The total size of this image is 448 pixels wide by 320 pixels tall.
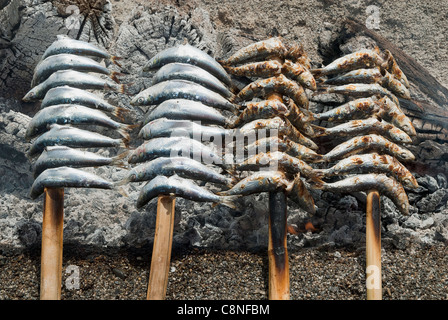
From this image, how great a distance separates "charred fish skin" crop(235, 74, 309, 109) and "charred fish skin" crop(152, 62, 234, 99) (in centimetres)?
16

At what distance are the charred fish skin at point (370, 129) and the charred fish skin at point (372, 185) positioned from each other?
27cm

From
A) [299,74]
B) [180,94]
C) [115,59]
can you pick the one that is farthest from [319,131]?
[115,59]

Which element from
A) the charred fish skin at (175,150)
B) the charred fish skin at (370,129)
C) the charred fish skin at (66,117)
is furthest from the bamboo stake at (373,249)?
the charred fish skin at (66,117)

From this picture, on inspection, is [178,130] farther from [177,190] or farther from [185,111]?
[177,190]

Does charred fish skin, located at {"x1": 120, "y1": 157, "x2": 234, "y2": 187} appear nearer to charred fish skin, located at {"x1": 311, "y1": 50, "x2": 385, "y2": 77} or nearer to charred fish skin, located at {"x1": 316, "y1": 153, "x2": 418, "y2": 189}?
charred fish skin, located at {"x1": 316, "y1": 153, "x2": 418, "y2": 189}

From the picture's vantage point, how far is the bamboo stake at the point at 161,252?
2281 mm

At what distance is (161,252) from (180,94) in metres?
0.88

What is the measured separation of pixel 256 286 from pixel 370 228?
2.30 feet

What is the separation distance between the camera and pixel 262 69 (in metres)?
2.68

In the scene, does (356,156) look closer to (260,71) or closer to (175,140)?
(260,71)

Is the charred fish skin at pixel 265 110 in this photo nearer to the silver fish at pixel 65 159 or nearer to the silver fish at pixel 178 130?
the silver fish at pixel 178 130

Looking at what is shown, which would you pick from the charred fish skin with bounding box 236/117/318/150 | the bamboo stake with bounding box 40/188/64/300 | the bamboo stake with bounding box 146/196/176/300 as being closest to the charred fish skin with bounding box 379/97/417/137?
the charred fish skin with bounding box 236/117/318/150

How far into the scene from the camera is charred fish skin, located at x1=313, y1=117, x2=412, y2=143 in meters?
2.63
